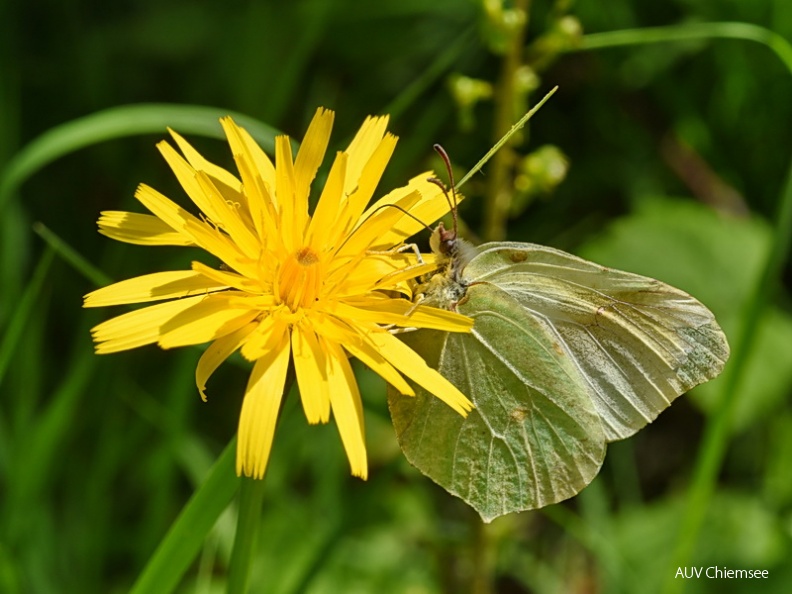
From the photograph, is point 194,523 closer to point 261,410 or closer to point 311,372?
point 261,410

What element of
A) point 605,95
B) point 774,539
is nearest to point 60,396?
point 774,539

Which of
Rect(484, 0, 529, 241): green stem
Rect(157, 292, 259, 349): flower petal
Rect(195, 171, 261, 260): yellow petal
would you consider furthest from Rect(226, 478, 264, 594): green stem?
Rect(484, 0, 529, 241): green stem

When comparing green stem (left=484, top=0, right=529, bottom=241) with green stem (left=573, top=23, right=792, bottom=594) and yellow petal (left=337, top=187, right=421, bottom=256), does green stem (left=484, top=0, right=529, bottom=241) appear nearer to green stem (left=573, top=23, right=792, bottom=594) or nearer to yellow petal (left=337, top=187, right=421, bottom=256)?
green stem (left=573, top=23, right=792, bottom=594)

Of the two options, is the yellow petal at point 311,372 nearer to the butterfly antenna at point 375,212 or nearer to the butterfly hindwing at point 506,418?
the butterfly antenna at point 375,212

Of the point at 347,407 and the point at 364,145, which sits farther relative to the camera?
the point at 364,145

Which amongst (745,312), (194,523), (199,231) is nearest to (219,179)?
(199,231)

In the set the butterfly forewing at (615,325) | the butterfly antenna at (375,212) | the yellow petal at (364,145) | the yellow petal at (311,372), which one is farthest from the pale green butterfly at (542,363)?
the yellow petal at (311,372)
